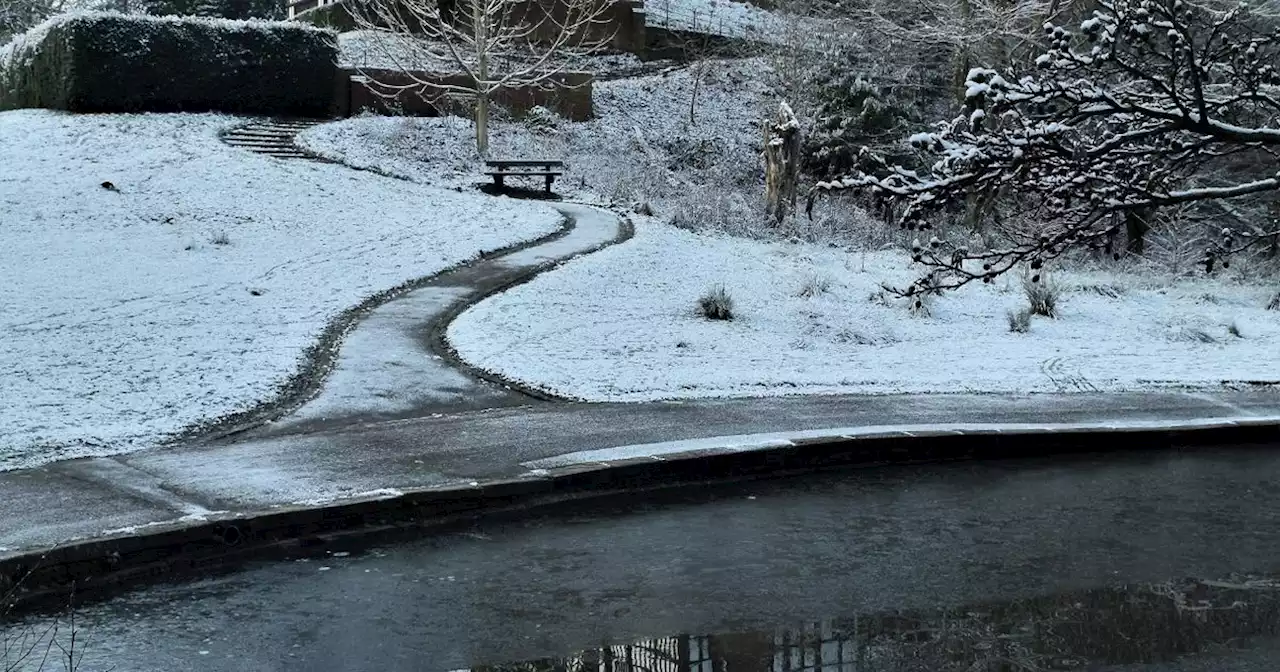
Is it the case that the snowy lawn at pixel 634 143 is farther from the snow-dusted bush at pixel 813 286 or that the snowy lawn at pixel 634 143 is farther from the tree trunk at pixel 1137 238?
the tree trunk at pixel 1137 238

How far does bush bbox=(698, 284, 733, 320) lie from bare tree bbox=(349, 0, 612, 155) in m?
14.2

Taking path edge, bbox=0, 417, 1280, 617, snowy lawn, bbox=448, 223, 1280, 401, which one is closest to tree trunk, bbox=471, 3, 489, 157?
snowy lawn, bbox=448, 223, 1280, 401

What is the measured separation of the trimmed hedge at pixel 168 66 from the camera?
2608cm

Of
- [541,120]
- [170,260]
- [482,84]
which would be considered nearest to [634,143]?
[541,120]

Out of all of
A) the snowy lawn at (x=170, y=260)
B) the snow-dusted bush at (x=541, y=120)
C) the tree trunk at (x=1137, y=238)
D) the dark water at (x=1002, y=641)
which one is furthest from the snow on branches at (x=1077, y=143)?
the snow-dusted bush at (x=541, y=120)

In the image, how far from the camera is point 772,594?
6.19 meters

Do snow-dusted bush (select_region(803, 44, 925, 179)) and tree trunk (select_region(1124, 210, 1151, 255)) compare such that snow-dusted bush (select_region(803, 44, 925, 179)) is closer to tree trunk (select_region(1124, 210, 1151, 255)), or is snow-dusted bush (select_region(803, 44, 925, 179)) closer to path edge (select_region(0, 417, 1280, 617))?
tree trunk (select_region(1124, 210, 1151, 255))

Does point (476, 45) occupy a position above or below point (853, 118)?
above

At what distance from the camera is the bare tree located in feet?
97.2

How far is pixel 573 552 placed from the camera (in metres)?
6.91

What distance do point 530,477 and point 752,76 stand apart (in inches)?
1390

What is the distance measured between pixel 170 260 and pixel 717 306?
21.1ft

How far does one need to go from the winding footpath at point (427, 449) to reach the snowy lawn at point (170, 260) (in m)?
0.63

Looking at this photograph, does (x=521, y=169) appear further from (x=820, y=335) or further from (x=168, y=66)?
(x=820, y=335)
